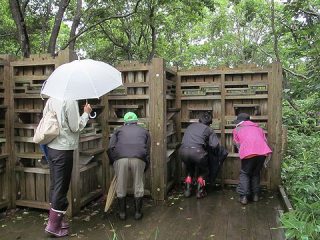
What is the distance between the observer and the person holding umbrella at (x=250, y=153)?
6211 millimetres

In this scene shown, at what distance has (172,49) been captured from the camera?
23797 mm

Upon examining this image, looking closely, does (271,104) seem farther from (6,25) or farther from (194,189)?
(6,25)

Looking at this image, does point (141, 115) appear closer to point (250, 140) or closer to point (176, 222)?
point (250, 140)

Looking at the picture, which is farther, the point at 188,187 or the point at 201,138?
the point at 188,187

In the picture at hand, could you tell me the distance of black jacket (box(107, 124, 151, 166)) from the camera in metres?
5.44

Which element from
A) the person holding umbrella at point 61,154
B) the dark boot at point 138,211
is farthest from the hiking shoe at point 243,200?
the person holding umbrella at point 61,154

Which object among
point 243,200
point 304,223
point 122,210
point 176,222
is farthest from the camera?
point 243,200

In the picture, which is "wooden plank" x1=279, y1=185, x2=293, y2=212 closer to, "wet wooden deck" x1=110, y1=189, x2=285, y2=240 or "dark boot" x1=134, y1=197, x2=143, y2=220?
"wet wooden deck" x1=110, y1=189, x2=285, y2=240

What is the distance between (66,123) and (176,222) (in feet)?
7.50

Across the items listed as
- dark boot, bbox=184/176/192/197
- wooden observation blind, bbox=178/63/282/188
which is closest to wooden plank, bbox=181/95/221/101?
wooden observation blind, bbox=178/63/282/188

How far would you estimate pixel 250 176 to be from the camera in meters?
6.46

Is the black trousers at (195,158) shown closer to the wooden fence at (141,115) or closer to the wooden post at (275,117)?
the wooden fence at (141,115)

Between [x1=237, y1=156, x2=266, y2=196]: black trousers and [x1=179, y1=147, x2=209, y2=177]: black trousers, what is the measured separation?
0.74m

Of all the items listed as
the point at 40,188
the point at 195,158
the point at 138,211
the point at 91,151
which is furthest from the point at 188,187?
the point at 40,188
